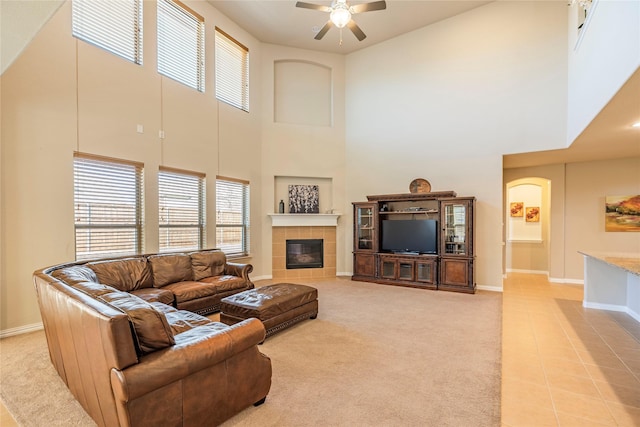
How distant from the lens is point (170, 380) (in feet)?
5.62

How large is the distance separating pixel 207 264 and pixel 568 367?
463 centimetres

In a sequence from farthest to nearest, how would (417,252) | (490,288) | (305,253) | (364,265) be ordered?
(305,253) → (364,265) → (417,252) → (490,288)

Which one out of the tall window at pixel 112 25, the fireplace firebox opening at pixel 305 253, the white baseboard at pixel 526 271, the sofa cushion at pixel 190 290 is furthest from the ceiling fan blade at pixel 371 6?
the white baseboard at pixel 526 271

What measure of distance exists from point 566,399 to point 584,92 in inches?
159

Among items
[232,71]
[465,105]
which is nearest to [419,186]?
[465,105]

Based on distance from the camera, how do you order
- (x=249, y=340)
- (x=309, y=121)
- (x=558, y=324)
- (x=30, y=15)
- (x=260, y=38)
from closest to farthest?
(x=30, y=15), (x=249, y=340), (x=558, y=324), (x=260, y=38), (x=309, y=121)

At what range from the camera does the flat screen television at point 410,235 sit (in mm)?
6363

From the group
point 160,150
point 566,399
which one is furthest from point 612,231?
point 160,150

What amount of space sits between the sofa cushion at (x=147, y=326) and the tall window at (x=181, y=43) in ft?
15.3

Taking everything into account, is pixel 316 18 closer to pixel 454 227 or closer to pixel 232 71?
pixel 232 71

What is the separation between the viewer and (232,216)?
660cm

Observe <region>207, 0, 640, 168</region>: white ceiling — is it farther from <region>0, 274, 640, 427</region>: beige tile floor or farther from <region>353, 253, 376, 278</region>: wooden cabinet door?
<region>353, 253, 376, 278</region>: wooden cabinet door

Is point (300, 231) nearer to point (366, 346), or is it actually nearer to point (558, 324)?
point (366, 346)

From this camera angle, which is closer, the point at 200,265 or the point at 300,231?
the point at 200,265
